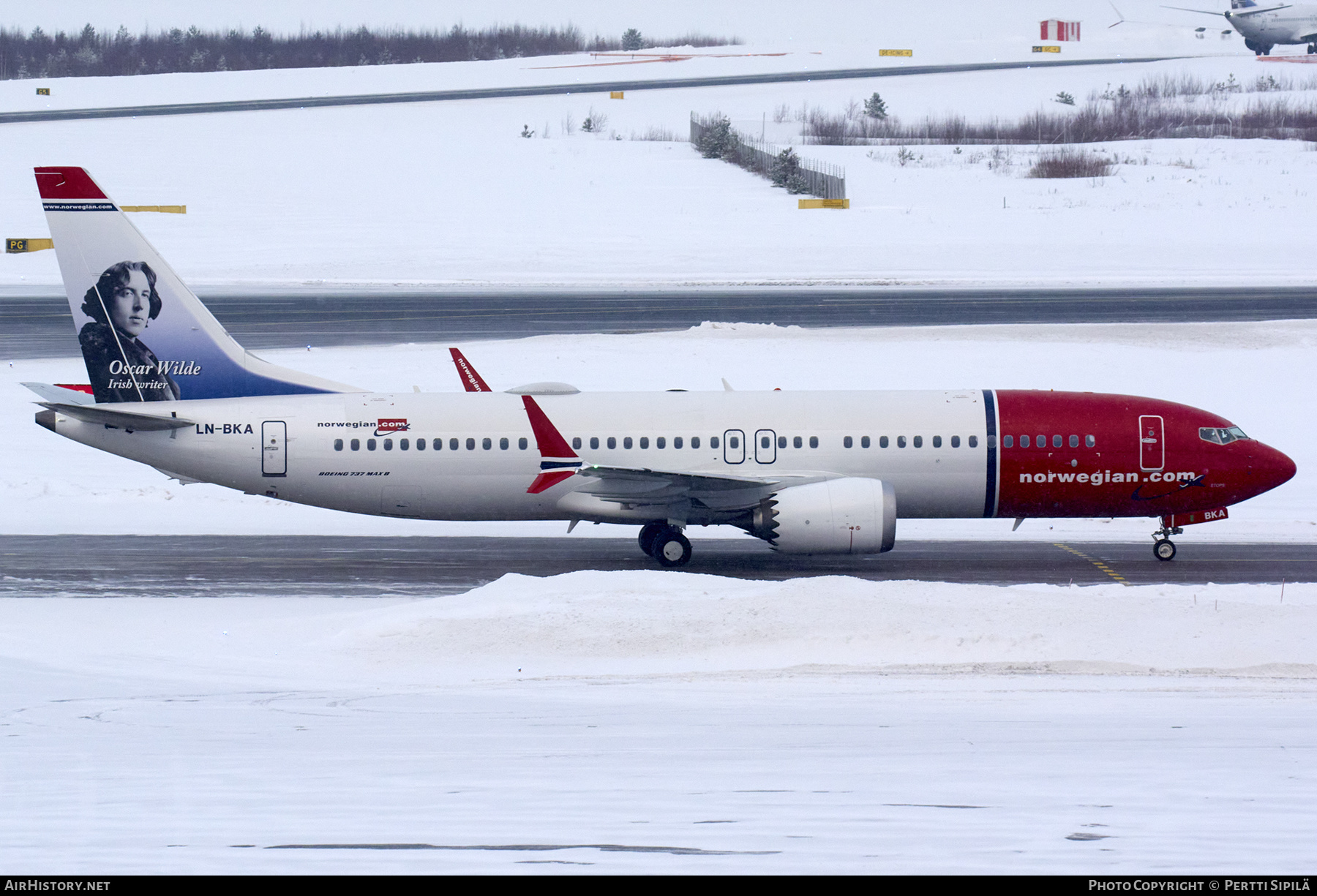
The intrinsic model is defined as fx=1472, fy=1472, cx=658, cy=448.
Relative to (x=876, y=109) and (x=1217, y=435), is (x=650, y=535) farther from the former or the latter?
(x=876, y=109)

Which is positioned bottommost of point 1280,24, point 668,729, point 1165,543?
point 1165,543

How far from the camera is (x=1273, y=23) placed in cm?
16650

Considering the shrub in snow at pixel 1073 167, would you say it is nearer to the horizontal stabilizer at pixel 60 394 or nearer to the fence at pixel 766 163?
the fence at pixel 766 163

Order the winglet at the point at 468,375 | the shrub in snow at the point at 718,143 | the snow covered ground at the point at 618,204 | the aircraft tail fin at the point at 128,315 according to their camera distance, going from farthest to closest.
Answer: the shrub in snow at the point at 718,143 < the snow covered ground at the point at 618,204 < the winglet at the point at 468,375 < the aircraft tail fin at the point at 128,315

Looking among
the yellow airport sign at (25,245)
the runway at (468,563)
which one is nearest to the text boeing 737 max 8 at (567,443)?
the runway at (468,563)

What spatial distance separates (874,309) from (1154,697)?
3846 centimetres

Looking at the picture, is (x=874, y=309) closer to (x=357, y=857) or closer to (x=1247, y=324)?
(x=1247, y=324)

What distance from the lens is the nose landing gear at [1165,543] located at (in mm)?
30844

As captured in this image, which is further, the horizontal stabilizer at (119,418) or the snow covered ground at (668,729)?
the horizontal stabilizer at (119,418)

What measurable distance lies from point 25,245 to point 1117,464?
60908 millimetres

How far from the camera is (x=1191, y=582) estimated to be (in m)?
28.5

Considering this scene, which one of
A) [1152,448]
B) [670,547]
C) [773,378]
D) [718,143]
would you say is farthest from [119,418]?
[718,143]

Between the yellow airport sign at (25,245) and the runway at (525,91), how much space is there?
43.3 m

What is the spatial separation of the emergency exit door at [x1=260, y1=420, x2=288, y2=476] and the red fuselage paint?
14.7 m
